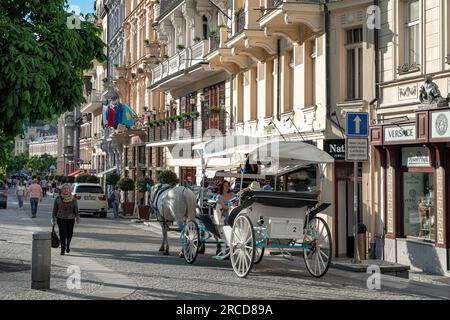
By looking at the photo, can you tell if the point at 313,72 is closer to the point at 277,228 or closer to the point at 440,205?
the point at 440,205

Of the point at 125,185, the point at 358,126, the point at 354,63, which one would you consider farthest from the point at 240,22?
the point at 125,185

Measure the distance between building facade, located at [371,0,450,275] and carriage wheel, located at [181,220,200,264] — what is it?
186 inches

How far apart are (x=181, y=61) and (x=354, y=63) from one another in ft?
53.5

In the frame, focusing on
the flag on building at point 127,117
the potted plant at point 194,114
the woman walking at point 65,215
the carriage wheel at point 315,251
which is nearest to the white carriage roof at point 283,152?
the carriage wheel at point 315,251

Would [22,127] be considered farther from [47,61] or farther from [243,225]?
[243,225]

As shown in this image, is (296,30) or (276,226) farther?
(296,30)

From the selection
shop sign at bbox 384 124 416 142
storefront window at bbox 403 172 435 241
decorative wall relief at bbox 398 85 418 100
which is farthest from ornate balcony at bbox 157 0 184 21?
storefront window at bbox 403 172 435 241

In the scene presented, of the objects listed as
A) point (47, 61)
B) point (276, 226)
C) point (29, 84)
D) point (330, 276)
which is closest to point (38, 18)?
point (47, 61)

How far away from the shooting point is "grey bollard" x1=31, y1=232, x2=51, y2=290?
12.1 metres

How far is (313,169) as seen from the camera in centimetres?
2253

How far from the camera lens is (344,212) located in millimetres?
21188

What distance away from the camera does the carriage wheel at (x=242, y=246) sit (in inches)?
549

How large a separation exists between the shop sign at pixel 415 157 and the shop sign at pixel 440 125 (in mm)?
1116
